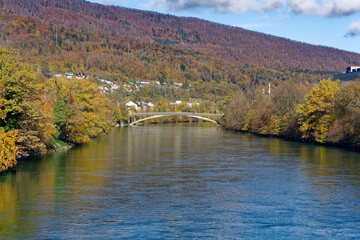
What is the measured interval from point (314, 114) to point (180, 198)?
49.3 metres

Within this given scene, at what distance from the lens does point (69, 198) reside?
32.2 metres

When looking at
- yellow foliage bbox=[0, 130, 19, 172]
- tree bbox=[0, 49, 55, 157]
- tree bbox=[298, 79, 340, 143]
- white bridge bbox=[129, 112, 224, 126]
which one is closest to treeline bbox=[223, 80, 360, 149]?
tree bbox=[298, 79, 340, 143]

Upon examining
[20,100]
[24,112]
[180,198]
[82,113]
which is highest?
[20,100]

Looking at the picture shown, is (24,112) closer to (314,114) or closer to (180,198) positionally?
(180,198)

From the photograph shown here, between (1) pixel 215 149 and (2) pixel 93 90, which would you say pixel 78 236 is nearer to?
(1) pixel 215 149

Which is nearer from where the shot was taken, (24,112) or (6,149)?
(6,149)

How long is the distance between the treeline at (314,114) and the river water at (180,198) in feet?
46.8

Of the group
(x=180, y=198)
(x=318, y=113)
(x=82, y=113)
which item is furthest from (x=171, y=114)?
(x=180, y=198)

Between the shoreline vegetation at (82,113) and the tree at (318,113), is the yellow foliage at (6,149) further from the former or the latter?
the tree at (318,113)

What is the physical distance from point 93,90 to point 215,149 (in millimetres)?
25407

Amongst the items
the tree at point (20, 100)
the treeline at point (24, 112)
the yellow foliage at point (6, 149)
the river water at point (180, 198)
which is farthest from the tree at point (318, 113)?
the yellow foliage at point (6, 149)

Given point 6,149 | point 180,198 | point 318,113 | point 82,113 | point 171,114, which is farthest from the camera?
point 171,114

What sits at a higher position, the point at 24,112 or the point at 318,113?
the point at 318,113

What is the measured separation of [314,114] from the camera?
77.0 meters
